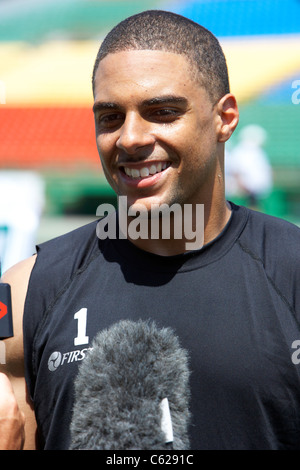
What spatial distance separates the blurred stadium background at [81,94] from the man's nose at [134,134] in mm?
5275

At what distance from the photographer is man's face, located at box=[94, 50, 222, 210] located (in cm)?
162

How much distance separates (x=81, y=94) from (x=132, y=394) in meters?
9.58

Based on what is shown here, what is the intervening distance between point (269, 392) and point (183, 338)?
0.25 metres

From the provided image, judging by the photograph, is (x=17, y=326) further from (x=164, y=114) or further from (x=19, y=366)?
(x=164, y=114)

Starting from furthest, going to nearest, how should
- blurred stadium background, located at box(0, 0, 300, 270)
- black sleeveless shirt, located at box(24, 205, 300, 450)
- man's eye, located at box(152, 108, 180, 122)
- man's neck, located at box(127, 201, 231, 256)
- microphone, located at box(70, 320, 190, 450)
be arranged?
blurred stadium background, located at box(0, 0, 300, 270), man's neck, located at box(127, 201, 231, 256), man's eye, located at box(152, 108, 180, 122), black sleeveless shirt, located at box(24, 205, 300, 450), microphone, located at box(70, 320, 190, 450)

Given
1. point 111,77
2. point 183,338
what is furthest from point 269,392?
point 111,77

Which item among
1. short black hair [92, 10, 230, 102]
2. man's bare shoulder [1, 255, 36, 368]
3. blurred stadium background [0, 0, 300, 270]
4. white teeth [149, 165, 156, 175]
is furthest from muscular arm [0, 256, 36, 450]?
blurred stadium background [0, 0, 300, 270]

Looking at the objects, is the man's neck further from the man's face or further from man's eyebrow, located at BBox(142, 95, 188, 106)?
man's eyebrow, located at BBox(142, 95, 188, 106)

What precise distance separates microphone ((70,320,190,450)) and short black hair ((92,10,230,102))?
33.6 inches

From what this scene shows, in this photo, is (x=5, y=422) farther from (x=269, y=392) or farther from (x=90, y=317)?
(x=269, y=392)

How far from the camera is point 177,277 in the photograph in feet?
5.60

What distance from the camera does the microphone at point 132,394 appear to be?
1.08 m

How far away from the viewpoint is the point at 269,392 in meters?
1.52

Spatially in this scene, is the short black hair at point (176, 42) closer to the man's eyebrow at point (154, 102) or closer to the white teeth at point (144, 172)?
the man's eyebrow at point (154, 102)
